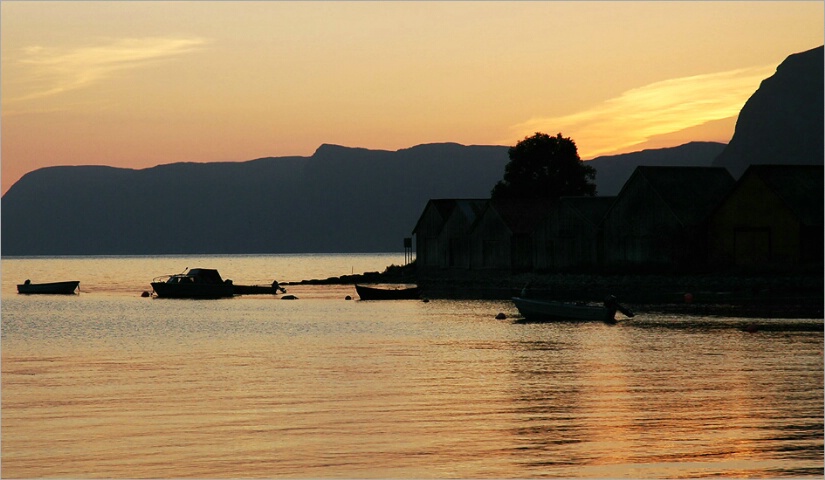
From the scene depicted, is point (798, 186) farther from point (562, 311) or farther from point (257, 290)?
point (257, 290)

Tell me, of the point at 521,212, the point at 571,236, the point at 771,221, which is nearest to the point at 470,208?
the point at 521,212

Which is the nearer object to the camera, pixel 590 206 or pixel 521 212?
pixel 590 206

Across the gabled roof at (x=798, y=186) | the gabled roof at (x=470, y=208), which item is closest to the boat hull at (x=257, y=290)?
the gabled roof at (x=470, y=208)

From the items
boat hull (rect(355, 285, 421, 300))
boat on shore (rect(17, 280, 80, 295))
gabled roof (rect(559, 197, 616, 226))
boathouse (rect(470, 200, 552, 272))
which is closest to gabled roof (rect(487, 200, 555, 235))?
boathouse (rect(470, 200, 552, 272))

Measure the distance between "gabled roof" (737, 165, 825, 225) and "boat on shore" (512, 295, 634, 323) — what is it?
20430 mm

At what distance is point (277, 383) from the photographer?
3247cm

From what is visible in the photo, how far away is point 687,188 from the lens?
84250mm

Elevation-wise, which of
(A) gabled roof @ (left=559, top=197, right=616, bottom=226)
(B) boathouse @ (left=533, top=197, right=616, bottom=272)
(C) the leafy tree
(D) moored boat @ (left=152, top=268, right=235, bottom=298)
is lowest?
(D) moored boat @ (left=152, top=268, right=235, bottom=298)

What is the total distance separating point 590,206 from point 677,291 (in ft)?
49.6

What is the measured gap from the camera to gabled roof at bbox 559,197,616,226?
90688 mm

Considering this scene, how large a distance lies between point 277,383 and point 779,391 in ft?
44.1

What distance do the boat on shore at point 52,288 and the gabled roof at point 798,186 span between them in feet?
235

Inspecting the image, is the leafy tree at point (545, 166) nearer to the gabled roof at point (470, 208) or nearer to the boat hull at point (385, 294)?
the gabled roof at point (470, 208)

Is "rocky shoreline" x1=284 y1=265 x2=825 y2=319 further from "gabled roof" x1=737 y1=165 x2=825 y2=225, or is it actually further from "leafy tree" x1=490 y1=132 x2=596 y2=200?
"leafy tree" x1=490 y1=132 x2=596 y2=200
